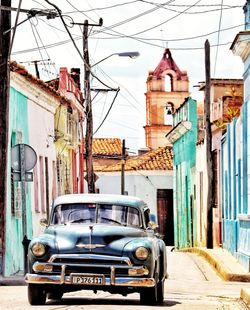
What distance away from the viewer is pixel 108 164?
263 ft

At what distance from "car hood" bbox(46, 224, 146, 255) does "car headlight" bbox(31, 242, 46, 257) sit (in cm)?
20

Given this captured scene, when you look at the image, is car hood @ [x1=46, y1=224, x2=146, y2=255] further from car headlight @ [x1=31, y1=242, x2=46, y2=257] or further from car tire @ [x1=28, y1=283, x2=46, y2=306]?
car tire @ [x1=28, y1=283, x2=46, y2=306]

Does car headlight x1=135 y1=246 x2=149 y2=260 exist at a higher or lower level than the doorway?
higher

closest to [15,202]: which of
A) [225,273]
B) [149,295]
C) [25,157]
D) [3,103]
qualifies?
[225,273]

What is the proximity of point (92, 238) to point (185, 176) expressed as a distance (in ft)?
116

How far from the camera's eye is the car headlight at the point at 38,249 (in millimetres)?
14891

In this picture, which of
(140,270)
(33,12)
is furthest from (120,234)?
(33,12)

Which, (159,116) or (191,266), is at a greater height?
(159,116)

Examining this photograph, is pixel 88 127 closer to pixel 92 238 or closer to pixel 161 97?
pixel 92 238

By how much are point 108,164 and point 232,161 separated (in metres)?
50.0

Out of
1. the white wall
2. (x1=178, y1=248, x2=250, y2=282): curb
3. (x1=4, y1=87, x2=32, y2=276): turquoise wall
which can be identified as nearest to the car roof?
(x1=178, y1=248, x2=250, y2=282): curb

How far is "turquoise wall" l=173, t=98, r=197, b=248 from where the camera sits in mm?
46875

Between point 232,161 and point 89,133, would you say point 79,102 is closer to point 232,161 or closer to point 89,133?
point 89,133

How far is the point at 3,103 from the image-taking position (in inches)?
877
